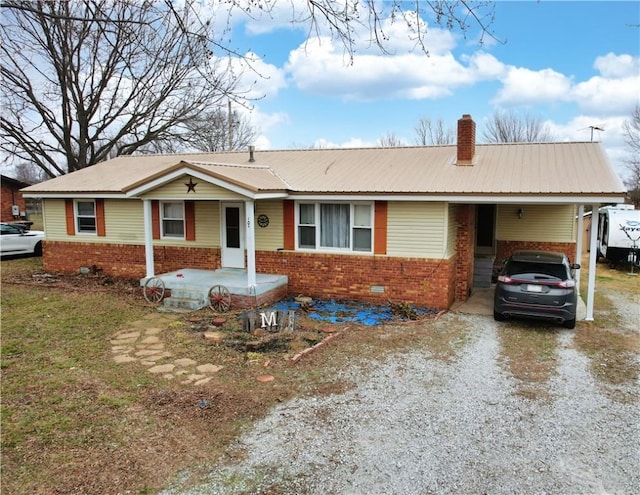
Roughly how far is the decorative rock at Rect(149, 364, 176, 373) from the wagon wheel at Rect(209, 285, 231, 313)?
135 inches

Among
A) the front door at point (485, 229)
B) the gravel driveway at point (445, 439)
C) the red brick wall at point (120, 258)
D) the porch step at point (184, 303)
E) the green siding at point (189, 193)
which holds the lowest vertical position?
the gravel driveway at point (445, 439)

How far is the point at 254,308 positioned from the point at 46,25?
1450 cm

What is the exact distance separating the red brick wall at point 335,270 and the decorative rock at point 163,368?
207 inches

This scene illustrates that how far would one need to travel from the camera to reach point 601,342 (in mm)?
8953

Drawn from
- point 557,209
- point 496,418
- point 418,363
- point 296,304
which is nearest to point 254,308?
point 296,304

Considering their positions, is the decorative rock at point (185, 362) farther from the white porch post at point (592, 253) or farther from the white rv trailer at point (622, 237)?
the white rv trailer at point (622, 237)

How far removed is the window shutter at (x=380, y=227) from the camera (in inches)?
450

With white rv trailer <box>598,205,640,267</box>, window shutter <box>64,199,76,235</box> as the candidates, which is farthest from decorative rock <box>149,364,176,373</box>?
white rv trailer <box>598,205,640,267</box>

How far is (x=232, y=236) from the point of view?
13.3 meters

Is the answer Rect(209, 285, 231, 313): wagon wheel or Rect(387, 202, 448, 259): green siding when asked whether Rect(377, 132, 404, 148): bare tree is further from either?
Rect(209, 285, 231, 313): wagon wheel

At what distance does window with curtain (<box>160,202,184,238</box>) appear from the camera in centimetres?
1369

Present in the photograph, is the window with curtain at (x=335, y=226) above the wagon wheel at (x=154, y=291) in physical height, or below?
above

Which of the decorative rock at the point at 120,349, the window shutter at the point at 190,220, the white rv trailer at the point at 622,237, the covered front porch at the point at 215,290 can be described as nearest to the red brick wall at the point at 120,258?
the window shutter at the point at 190,220

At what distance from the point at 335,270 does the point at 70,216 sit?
29.2ft
